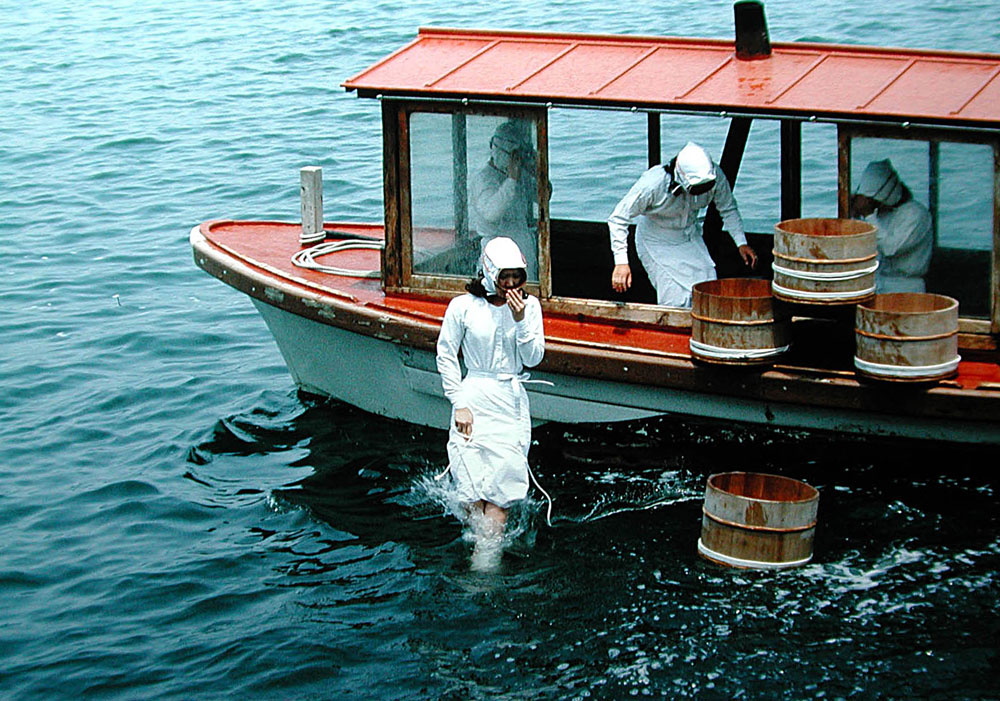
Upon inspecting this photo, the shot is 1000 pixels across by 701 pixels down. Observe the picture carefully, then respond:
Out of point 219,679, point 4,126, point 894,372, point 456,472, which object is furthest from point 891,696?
point 4,126

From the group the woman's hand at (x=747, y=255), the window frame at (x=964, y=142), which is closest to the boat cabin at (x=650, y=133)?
the window frame at (x=964, y=142)

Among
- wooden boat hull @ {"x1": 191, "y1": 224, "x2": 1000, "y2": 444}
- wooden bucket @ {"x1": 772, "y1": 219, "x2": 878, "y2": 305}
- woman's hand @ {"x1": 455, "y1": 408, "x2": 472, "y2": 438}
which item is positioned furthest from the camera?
wooden boat hull @ {"x1": 191, "y1": 224, "x2": 1000, "y2": 444}

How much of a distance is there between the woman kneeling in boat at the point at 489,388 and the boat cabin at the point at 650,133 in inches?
42.0

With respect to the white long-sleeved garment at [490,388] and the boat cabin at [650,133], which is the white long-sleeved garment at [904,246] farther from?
the white long-sleeved garment at [490,388]

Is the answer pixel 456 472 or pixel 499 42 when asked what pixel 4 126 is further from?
pixel 456 472

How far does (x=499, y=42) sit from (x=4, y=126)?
12979 millimetres

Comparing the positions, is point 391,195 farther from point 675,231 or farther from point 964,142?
point 964,142

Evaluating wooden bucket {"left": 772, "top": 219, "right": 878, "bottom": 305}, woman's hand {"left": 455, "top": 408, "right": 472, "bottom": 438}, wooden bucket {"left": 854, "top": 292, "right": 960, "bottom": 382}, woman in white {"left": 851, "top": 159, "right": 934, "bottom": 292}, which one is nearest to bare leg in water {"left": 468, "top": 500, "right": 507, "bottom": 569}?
woman's hand {"left": 455, "top": 408, "right": 472, "bottom": 438}

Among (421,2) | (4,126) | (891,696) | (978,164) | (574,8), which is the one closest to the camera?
(891,696)

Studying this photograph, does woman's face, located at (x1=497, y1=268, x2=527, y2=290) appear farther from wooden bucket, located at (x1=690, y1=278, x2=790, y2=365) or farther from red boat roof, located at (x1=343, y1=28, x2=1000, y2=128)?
red boat roof, located at (x1=343, y1=28, x2=1000, y2=128)

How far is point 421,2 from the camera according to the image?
25.0 m

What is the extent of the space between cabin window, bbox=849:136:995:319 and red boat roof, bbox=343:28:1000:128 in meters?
0.22

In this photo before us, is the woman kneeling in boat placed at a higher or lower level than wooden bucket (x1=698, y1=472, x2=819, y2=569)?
higher

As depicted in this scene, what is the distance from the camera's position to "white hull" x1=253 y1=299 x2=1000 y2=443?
291 inches
